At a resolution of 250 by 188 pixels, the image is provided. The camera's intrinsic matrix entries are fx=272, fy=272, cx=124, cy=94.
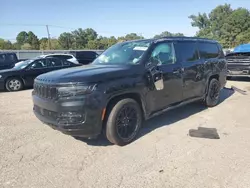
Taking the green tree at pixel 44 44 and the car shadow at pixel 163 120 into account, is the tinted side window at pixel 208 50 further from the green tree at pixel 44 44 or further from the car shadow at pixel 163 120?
the green tree at pixel 44 44

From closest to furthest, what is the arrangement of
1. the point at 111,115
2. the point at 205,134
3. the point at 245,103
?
the point at 111,115 < the point at 205,134 < the point at 245,103

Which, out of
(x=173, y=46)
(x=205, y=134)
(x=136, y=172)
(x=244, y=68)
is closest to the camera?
(x=136, y=172)

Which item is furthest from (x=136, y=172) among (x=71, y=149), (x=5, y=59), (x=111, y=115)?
(x=5, y=59)

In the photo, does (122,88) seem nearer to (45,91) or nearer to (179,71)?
(45,91)

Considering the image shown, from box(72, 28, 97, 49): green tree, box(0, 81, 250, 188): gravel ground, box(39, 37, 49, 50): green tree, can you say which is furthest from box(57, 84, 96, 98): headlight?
box(72, 28, 97, 49): green tree

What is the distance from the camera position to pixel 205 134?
522cm

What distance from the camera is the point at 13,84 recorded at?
37.6 feet

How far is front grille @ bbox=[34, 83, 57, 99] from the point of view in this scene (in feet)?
14.0

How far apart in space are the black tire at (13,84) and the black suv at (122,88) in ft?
22.4

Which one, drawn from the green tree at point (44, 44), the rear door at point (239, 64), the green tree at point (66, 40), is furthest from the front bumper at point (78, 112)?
the green tree at point (66, 40)

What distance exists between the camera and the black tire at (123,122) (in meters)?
4.45

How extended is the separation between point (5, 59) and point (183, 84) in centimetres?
1320

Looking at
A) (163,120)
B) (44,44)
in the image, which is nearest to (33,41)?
(44,44)

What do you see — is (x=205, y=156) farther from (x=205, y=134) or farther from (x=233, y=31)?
(x=233, y=31)
